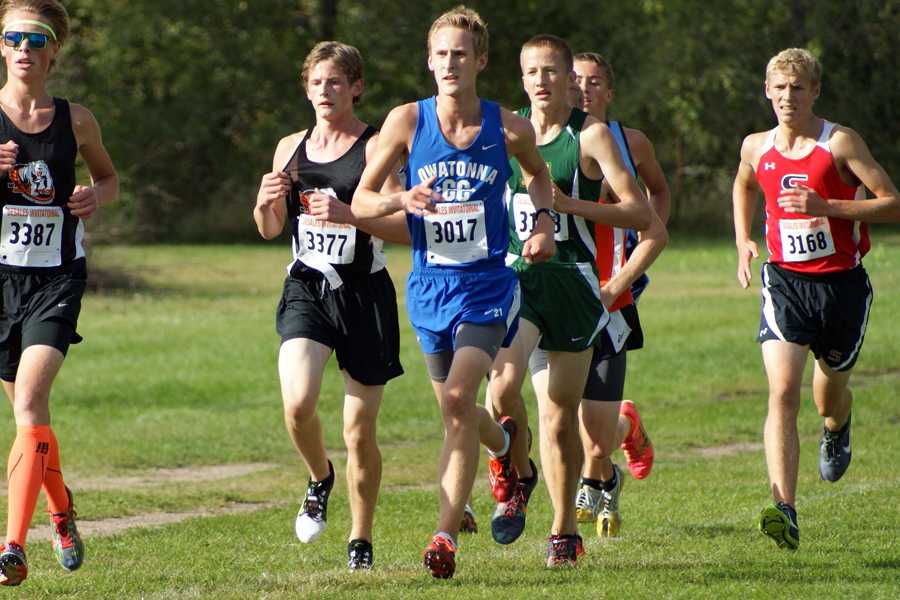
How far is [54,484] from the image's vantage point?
6.86m

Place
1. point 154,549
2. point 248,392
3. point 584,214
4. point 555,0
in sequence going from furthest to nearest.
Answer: point 555,0 < point 248,392 < point 154,549 < point 584,214

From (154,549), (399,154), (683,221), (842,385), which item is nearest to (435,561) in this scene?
(399,154)

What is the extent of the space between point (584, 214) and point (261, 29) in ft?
126

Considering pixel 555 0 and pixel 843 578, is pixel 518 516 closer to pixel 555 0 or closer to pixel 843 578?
pixel 843 578

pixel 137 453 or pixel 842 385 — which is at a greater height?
pixel 842 385

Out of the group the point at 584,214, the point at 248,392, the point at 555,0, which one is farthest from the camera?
the point at 555,0

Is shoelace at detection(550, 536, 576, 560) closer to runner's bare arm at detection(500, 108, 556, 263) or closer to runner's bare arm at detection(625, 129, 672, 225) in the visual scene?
runner's bare arm at detection(500, 108, 556, 263)

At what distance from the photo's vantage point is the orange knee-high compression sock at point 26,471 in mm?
6482

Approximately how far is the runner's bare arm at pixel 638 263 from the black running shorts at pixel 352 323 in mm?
1200

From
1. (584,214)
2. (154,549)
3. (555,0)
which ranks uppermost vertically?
(555,0)

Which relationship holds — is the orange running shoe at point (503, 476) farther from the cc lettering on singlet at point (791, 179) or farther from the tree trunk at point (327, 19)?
the tree trunk at point (327, 19)

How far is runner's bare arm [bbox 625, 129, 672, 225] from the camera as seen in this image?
28.3 ft

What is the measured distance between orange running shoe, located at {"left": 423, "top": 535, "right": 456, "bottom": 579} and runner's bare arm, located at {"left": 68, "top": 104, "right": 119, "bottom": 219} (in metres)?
1.97

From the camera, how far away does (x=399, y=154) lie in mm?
6766
